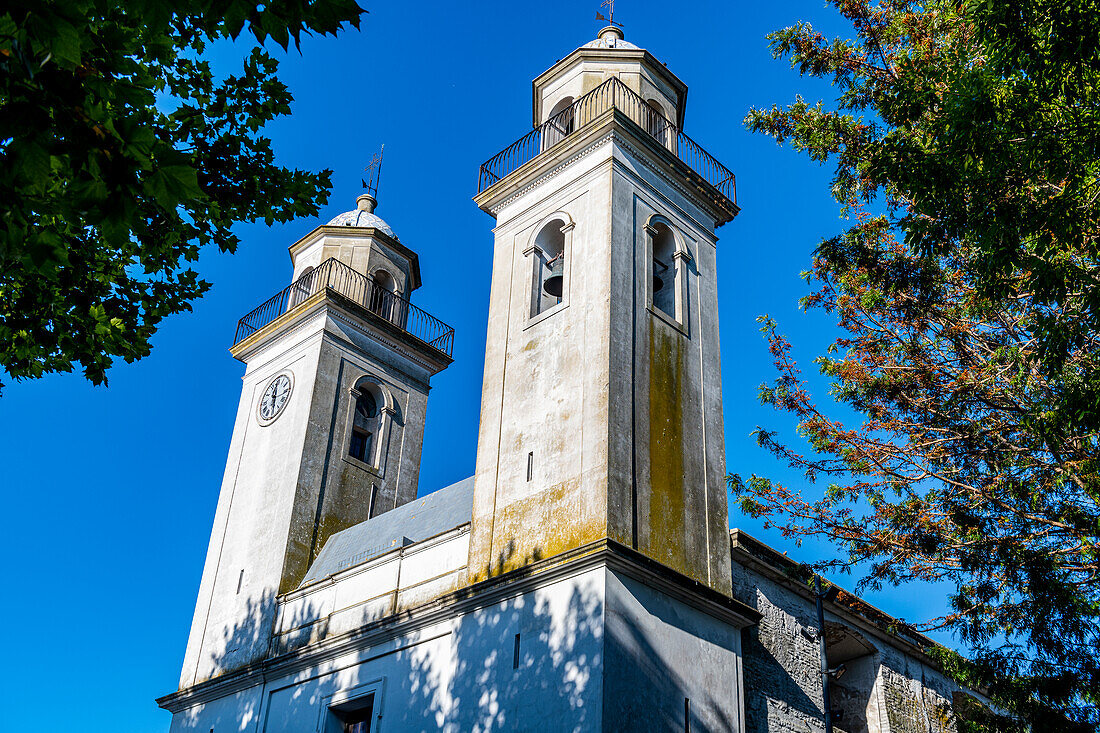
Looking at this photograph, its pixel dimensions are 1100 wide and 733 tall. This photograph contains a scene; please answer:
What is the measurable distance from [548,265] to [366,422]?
7.84 m

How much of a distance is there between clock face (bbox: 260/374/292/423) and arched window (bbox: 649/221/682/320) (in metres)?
10.2

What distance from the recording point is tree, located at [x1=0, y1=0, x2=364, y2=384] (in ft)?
15.9

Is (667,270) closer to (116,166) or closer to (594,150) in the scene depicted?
(594,150)

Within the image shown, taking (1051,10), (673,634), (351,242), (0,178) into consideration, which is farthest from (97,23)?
(351,242)

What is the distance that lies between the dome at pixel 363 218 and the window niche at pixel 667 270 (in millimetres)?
10487

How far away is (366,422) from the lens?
24.9m

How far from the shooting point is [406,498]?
24.7 metres

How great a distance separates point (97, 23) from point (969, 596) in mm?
11622

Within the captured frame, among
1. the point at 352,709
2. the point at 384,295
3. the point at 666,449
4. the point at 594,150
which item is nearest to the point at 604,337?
the point at 666,449

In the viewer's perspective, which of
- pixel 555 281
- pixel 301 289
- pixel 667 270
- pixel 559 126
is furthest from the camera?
pixel 301 289

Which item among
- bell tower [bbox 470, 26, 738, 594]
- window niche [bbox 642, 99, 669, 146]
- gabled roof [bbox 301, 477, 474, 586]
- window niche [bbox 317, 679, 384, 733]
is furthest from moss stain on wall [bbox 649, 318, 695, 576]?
window niche [bbox 317, 679, 384, 733]

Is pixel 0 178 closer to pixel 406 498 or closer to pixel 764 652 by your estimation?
pixel 764 652

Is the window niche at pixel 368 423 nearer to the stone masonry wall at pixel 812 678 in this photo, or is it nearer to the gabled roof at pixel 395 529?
the gabled roof at pixel 395 529

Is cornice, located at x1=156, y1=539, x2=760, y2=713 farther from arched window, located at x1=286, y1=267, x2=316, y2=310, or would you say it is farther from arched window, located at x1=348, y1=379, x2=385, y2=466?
arched window, located at x1=286, y1=267, x2=316, y2=310
